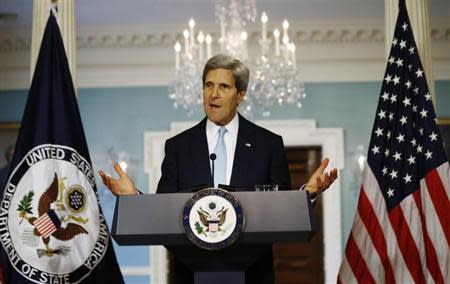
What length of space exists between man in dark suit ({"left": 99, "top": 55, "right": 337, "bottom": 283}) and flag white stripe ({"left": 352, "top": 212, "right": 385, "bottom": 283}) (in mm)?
1283

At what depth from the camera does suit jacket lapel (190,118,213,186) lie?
306cm

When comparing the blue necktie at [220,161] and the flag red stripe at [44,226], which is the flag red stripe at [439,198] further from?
the flag red stripe at [44,226]

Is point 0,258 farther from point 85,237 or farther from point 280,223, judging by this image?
point 280,223

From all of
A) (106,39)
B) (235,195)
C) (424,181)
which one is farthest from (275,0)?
(235,195)

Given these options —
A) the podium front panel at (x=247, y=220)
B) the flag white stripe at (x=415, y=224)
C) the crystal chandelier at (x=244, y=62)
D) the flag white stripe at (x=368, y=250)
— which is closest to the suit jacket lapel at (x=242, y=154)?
the podium front panel at (x=247, y=220)

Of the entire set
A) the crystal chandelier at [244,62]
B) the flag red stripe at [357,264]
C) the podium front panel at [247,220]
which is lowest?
the podium front panel at [247,220]

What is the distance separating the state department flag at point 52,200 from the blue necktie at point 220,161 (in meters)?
1.45

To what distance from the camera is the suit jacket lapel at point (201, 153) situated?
306cm

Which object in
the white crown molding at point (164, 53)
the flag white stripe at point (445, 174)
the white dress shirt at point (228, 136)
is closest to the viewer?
the white dress shirt at point (228, 136)

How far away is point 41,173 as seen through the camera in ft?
14.2

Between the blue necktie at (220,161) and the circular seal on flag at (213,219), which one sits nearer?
the circular seal on flag at (213,219)

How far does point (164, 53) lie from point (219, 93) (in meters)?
6.60

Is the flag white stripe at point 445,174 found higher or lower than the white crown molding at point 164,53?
lower

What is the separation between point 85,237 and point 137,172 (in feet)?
16.6
